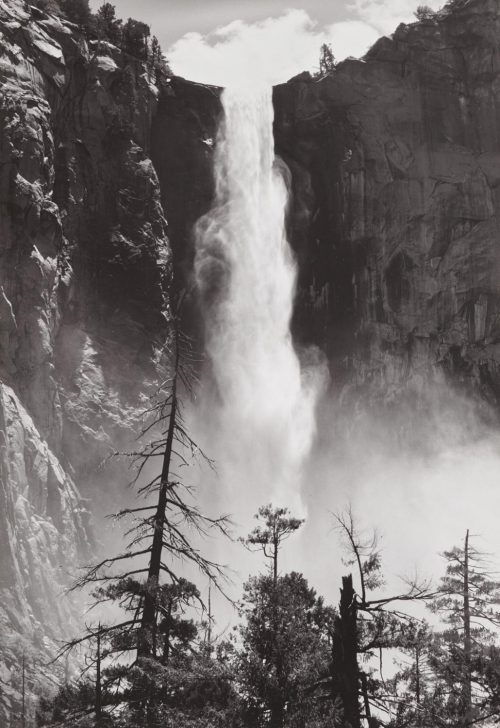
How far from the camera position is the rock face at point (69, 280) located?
32844mm

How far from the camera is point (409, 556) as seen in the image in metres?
49.2

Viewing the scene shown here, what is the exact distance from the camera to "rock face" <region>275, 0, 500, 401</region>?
181ft

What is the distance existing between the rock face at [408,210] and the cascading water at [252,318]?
2058mm

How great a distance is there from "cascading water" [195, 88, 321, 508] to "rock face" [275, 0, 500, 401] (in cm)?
206

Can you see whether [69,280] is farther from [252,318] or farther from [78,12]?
[78,12]

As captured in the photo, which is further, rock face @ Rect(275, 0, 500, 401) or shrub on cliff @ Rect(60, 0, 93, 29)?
rock face @ Rect(275, 0, 500, 401)

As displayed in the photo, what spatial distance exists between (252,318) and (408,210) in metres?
13.1

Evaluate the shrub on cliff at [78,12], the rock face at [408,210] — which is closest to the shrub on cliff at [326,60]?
the rock face at [408,210]

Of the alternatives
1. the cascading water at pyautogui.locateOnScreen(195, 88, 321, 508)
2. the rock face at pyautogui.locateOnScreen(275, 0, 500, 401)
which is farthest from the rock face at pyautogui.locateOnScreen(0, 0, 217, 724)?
the rock face at pyautogui.locateOnScreen(275, 0, 500, 401)

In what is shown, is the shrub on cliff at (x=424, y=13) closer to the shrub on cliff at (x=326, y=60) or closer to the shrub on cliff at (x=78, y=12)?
the shrub on cliff at (x=326, y=60)

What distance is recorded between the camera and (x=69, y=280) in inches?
1651

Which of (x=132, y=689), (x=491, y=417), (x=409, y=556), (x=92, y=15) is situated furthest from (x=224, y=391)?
(x=132, y=689)

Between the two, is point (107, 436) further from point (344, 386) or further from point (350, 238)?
point (350, 238)

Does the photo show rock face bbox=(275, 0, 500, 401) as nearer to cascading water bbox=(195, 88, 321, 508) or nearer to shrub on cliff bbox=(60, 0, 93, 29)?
cascading water bbox=(195, 88, 321, 508)
